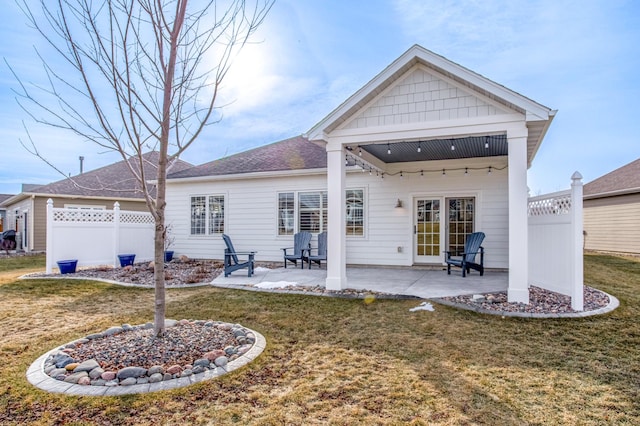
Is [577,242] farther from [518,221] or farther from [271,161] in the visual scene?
[271,161]

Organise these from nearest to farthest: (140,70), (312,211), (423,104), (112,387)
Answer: (112,387)
(140,70)
(423,104)
(312,211)

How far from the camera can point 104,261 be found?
9.51 meters

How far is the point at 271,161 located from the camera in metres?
10.9

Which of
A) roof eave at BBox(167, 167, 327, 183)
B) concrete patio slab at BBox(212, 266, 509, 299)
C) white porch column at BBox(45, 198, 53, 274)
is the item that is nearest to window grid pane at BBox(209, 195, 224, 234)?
roof eave at BBox(167, 167, 327, 183)

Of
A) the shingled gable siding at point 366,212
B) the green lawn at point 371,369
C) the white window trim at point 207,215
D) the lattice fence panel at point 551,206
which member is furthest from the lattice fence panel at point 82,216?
the lattice fence panel at point 551,206

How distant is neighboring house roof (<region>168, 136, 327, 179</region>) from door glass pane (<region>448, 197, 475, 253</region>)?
3.54 metres

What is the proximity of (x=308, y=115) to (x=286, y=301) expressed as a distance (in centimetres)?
739

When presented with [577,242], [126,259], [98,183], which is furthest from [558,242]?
[98,183]

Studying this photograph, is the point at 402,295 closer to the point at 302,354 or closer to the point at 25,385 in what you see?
the point at 302,354

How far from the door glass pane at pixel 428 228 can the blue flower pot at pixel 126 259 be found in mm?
7682

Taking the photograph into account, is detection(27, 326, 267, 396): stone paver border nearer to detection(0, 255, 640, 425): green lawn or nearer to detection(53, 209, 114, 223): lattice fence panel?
detection(0, 255, 640, 425): green lawn

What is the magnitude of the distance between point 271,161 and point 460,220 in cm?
569

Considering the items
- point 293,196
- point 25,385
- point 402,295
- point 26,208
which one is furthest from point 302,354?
point 26,208

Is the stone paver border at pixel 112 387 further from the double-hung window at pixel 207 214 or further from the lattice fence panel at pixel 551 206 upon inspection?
the double-hung window at pixel 207 214
